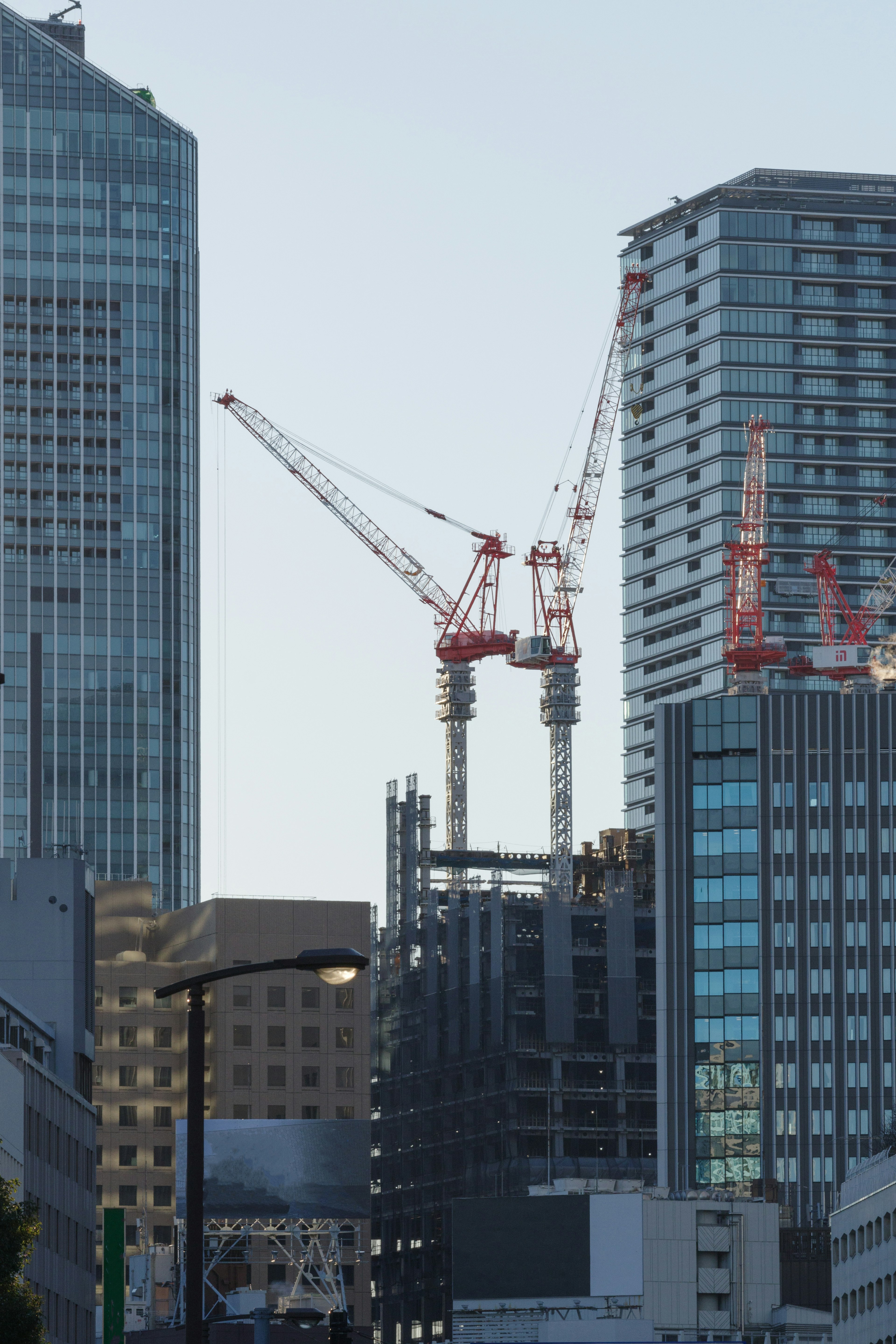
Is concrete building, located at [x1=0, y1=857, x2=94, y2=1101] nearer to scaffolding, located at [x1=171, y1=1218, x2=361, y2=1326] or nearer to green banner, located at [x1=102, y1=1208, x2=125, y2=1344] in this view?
green banner, located at [x1=102, y1=1208, x2=125, y2=1344]

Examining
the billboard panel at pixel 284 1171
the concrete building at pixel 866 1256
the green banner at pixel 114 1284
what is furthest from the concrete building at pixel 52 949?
the concrete building at pixel 866 1256

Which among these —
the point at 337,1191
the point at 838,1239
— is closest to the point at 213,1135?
the point at 337,1191

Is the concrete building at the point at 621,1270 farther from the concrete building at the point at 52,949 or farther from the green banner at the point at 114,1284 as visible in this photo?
the concrete building at the point at 52,949

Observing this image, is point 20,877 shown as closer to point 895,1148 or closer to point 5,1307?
point 895,1148

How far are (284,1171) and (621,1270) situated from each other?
2575cm

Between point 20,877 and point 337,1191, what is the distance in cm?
4111

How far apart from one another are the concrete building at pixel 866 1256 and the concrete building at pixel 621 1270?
8.08 metres

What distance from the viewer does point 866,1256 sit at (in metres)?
166

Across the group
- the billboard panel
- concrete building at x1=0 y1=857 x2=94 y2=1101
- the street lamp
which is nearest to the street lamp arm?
the street lamp

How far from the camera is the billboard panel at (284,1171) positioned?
560 ft

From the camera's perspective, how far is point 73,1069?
138 meters

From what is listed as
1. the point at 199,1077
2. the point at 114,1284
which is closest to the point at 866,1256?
the point at 114,1284

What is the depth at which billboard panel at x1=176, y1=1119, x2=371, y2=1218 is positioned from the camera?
17075 cm

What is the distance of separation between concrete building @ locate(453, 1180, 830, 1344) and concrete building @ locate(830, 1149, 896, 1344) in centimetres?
808
